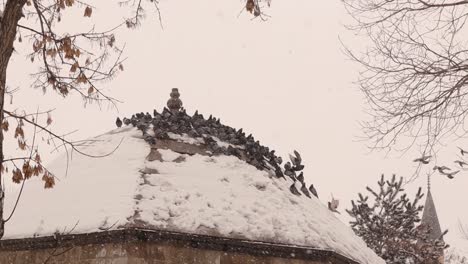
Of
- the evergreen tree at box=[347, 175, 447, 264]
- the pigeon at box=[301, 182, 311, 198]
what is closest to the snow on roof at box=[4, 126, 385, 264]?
the pigeon at box=[301, 182, 311, 198]

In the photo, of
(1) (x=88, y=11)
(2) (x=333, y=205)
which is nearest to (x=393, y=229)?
(2) (x=333, y=205)

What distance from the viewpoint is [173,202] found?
7547 mm

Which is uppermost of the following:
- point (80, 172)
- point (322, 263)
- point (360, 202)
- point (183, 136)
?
point (360, 202)

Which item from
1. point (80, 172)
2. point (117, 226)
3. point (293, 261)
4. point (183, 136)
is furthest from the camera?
point (183, 136)

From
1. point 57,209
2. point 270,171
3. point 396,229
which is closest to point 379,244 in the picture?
point 396,229

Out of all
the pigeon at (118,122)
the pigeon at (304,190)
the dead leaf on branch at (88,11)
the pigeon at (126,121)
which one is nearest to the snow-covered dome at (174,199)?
the pigeon at (304,190)

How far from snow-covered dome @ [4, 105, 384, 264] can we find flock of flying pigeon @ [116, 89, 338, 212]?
9 centimetres

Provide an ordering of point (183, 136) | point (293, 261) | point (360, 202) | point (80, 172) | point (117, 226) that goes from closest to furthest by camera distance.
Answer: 1. point (117, 226)
2. point (293, 261)
3. point (80, 172)
4. point (183, 136)
5. point (360, 202)

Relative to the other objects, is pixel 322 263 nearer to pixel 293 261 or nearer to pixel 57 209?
pixel 293 261

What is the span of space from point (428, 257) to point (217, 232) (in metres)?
12.3

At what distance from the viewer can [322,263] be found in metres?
7.59

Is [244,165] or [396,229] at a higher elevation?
[396,229]

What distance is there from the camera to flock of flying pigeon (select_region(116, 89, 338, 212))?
29.4ft

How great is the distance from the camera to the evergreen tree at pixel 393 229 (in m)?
17.9
